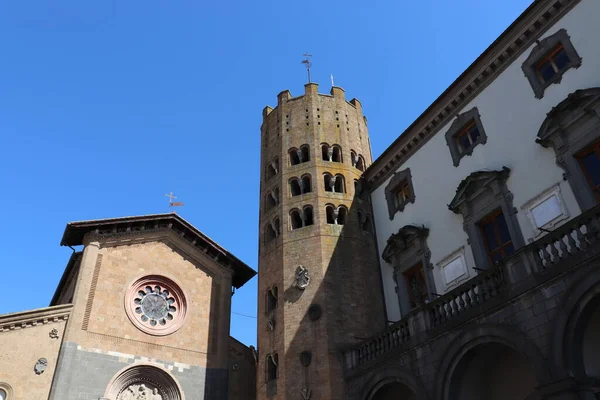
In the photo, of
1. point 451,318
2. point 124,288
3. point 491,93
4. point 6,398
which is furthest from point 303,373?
point 491,93

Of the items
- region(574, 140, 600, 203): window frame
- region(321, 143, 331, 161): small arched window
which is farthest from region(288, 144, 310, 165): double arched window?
region(574, 140, 600, 203): window frame

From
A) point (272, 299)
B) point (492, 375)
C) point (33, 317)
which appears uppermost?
point (272, 299)

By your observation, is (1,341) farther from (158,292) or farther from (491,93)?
(491,93)

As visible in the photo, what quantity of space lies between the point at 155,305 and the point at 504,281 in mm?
14876

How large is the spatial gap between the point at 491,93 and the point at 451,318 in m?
8.18

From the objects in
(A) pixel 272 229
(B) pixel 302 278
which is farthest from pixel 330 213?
(B) pixel 302 278

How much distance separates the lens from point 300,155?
25.8m

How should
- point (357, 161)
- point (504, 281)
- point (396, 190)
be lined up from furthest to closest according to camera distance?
1. point (357, 161)
2. point (396, 190)
3. point (504, 281)

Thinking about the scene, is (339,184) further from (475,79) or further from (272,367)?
(272,367)

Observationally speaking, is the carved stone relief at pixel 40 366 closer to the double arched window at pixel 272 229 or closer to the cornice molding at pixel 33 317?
the cornice molding at pixel 33 317

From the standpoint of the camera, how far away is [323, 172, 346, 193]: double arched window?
24562 mm

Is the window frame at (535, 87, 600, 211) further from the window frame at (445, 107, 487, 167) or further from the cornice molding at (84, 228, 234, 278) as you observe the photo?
the cornice molding at (84, 228, 234, 278)

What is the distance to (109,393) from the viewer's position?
19812 mm

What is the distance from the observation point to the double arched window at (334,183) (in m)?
24.6
